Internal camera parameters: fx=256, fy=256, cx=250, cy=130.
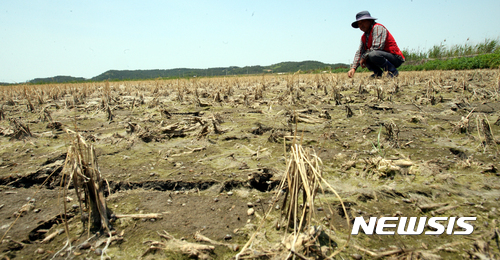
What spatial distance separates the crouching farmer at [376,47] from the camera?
5066 millimetres

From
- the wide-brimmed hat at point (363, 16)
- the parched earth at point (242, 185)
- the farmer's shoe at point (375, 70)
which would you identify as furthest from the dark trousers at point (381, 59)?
the parched earth at point (242, 185)

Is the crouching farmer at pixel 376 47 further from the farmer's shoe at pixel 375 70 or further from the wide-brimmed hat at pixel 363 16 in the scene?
the farmer's shoe at pixel 375 70

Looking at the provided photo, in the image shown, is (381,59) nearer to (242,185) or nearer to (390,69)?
(390,69)

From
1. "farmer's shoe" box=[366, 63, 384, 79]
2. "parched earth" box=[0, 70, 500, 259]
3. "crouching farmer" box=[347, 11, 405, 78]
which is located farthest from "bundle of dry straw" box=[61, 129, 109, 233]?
"farmer's shoe" box=[366, 63, 384, 79]

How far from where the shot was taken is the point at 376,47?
518cm

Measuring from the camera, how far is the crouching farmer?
507 cm

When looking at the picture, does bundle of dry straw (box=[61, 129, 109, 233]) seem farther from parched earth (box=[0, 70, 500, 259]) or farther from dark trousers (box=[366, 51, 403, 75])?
dark trousers (box=[366, 51, 403, 75])

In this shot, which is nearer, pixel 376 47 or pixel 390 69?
pixel 376 47

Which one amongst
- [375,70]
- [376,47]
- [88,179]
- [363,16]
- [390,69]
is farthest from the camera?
[375,70]

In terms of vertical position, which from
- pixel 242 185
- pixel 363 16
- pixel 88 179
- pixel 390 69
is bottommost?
pixel 242 185

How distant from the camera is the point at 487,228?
48.1 inches

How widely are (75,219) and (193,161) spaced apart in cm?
95

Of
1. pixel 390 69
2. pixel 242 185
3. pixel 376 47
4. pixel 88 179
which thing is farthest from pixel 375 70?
pixel 88 179

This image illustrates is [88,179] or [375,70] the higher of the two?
[375,70]
